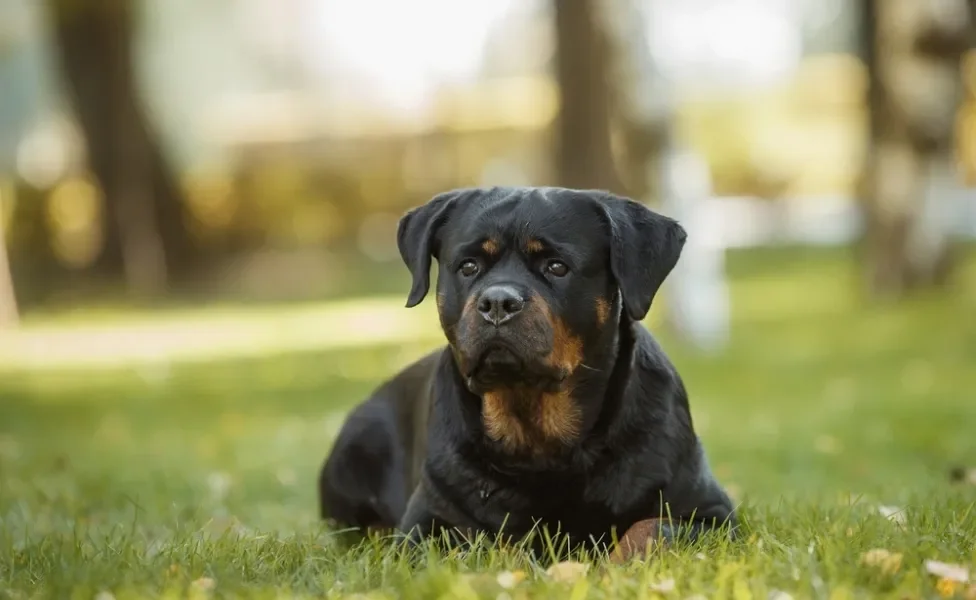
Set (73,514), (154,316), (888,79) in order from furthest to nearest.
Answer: (154,316) < (888,79) < (73,514)

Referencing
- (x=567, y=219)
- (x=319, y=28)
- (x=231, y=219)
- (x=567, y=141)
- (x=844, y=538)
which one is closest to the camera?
(x=844, y=538)

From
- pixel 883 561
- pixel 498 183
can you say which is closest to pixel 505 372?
pixel 883 561

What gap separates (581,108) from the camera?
55.2 feet

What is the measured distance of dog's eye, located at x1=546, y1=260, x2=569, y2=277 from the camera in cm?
437

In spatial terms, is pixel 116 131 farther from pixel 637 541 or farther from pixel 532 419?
pixel 637 541

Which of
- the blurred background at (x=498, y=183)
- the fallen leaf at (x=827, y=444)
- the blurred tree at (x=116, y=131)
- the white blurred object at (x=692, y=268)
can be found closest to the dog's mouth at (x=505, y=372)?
the blurred background at (x=498, y=183)

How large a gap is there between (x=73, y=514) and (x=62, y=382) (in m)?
7.09

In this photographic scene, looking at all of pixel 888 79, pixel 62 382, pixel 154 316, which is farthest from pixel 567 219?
pixel 154 316

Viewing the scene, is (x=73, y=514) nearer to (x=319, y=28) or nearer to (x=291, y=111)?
(x=291, y=111)

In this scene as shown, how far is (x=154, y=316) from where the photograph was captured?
1955 cm

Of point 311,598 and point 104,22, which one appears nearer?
point 311,598

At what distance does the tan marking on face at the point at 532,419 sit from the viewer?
4.41m

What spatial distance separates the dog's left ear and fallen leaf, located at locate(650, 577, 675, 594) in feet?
3.56

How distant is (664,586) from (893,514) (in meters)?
1.54
